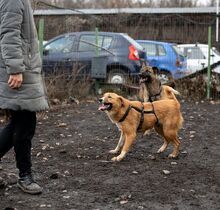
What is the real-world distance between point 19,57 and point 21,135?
2.46 feet

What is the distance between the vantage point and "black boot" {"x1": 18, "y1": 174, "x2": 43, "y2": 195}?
4.69m

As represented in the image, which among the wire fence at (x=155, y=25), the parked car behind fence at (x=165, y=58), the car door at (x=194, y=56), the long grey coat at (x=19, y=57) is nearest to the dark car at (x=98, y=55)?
the parked car behind fence at (x=165, y=58)

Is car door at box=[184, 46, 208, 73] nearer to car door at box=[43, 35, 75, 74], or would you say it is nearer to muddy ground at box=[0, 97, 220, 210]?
car door at box=[43, 35, 75, 74]

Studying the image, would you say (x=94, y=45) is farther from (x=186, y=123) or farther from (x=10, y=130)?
(x=10, y=130)

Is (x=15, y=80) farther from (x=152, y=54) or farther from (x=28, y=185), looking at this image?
(x=152, y=54)

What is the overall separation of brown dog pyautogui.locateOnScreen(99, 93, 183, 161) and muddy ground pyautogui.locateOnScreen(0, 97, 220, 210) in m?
0.23

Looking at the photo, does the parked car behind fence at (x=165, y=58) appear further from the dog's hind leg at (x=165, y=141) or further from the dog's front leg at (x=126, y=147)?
the dog's front leg at (x=126, y=147)

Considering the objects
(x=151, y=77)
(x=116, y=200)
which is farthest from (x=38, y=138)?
(x=116, y=200)

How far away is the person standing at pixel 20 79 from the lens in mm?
4207

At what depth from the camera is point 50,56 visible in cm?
1237

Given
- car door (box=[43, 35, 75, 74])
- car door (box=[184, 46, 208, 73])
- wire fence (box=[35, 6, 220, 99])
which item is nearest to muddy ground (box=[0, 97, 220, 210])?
car door (box=[43, 35, 75, 74])

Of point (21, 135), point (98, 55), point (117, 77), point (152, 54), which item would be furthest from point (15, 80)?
point (152, 54)

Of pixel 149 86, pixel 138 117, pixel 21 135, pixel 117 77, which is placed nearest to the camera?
pixel 21 135

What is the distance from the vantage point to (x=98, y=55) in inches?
497
